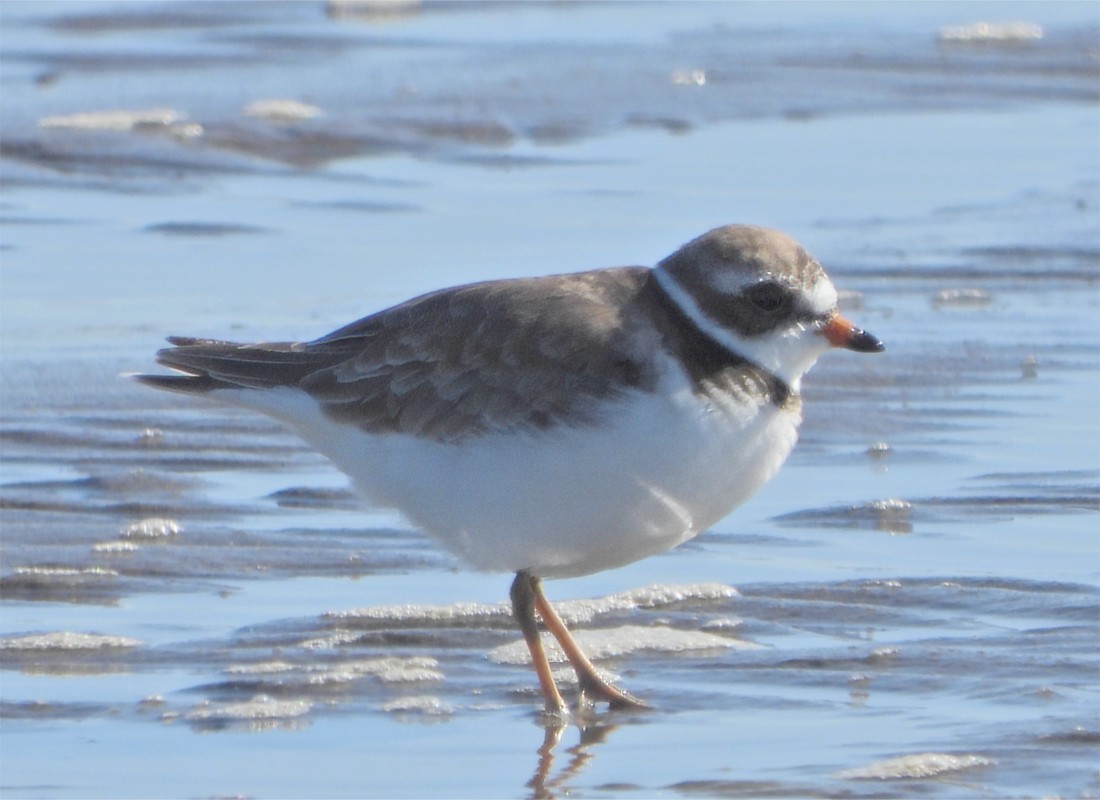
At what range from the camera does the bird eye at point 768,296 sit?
179 inches

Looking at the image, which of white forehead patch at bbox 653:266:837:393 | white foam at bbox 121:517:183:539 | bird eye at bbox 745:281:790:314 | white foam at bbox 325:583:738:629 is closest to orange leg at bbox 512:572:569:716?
white foam at bbox 325:583:738:629

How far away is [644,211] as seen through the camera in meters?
9.69

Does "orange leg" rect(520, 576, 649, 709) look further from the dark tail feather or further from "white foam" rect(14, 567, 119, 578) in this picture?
"white foam" rect(14, 567, 119, 578)

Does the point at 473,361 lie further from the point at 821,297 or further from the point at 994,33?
the point at 994,33

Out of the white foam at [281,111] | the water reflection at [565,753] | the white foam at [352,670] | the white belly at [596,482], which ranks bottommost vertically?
the water reflection at [565,753]

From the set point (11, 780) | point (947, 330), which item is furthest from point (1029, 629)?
point (947, 330)

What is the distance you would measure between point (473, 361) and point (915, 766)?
142 centimetres

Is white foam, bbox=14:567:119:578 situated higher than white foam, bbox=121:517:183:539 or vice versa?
white foam, bbox=121:517:183:539

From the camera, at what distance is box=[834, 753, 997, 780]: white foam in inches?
160

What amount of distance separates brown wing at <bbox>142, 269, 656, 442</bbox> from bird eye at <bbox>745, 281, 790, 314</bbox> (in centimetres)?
25

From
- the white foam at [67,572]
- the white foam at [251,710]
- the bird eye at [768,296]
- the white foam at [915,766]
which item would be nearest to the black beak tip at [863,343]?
the bird eye at [768,296]

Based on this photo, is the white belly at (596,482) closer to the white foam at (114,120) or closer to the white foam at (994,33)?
the white foam at (114,120)

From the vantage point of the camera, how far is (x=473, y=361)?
4.78 metres

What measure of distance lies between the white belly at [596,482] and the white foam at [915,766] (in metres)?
0.69
